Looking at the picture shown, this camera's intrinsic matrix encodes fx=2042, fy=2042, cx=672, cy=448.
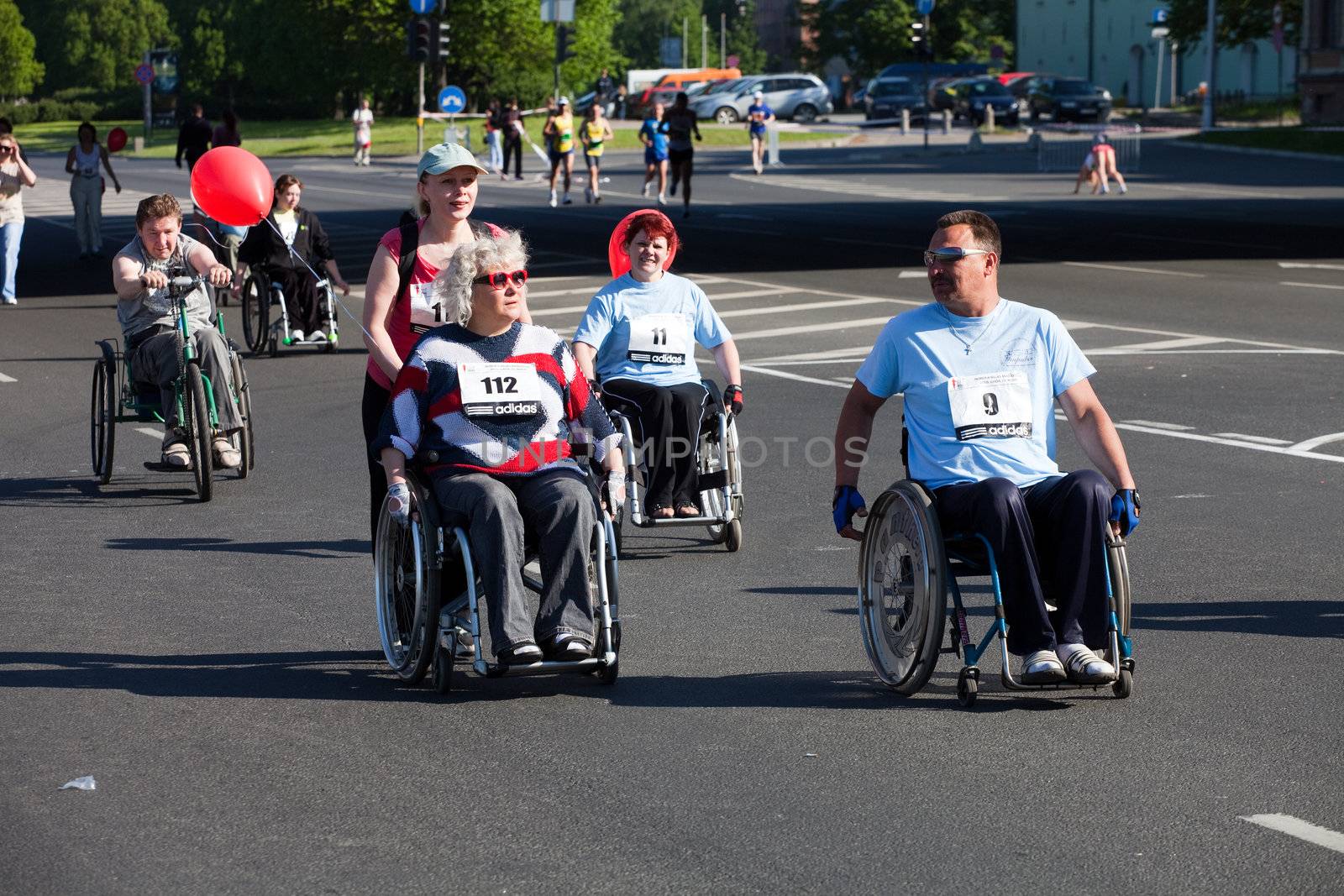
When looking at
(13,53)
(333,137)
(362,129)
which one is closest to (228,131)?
(362,129)

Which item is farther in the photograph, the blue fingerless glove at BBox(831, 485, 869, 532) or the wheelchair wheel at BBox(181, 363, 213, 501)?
the wheelchair wheel at BBox(181, 363, 213, 501)

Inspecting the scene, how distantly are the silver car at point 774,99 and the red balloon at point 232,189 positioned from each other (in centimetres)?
6700

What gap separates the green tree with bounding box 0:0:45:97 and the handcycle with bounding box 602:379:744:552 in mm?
100030

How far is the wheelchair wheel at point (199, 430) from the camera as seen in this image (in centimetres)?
1065

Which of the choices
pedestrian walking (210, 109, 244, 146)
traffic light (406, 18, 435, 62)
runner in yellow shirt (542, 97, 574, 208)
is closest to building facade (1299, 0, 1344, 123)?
traffic light (406, 18, 435, 62)

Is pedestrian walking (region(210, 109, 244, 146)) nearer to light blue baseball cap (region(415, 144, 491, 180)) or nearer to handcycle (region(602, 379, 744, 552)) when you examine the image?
handcycle (region(602, 379, 744, 552))

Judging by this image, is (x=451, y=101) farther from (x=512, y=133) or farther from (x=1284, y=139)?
(x=1284, y=139)

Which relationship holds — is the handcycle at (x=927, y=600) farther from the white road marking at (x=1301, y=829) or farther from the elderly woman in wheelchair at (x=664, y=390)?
the elderly woman in wheelchair at (x=664, y=390)

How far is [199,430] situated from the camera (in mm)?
10633

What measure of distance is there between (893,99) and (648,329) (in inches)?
2627

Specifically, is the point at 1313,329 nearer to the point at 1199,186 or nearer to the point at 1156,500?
the point at 1156,500

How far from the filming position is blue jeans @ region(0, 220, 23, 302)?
70.9ft

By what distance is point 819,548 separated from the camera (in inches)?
369

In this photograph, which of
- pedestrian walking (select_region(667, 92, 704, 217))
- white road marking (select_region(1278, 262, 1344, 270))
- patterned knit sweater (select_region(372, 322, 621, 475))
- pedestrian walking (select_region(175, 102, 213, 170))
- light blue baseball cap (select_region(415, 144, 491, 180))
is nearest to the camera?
patterned knit sweater (select_region(372, 322, 621, 475))
